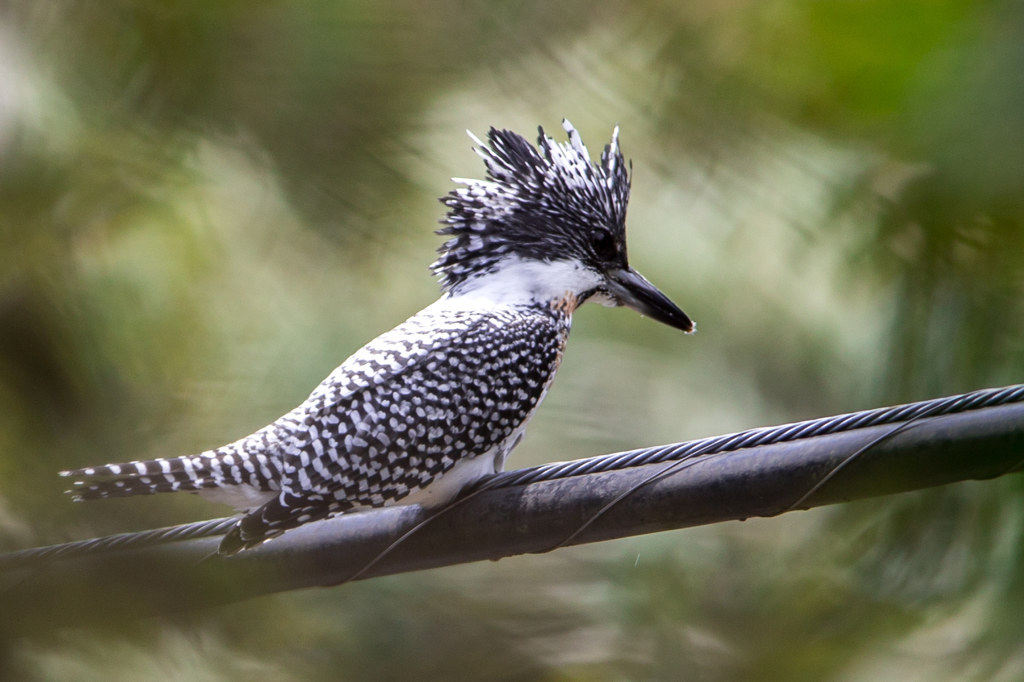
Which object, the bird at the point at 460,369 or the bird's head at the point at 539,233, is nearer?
the bird at the point at 460,369

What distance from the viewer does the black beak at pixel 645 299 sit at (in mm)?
2365

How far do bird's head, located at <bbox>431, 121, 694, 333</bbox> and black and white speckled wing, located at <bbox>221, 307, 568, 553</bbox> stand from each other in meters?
0.20

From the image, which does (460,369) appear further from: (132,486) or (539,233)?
(132,486)

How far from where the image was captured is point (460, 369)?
1985 millimetres

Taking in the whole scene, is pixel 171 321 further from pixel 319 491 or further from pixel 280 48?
pixel 280 48

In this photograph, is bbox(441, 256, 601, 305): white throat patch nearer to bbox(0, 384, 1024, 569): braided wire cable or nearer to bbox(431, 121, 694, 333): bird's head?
bbox(431, 121, 694, 333): bird's head

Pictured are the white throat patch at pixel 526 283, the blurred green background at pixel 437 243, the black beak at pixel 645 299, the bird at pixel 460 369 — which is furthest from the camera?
the black beak at pixel 645 299

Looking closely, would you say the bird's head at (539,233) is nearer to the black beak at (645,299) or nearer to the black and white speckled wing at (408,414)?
the black beak at (645,299)

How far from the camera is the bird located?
178cm

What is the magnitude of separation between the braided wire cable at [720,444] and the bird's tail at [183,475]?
10 centimetres

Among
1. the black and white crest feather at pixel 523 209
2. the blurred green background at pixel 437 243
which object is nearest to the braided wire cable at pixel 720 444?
the blurred green background at pixel 437 243

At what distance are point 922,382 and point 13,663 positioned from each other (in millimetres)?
804

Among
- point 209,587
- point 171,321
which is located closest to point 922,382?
point 209,587

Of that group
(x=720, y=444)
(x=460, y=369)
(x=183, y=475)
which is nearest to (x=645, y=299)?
(x=460, y=369)
